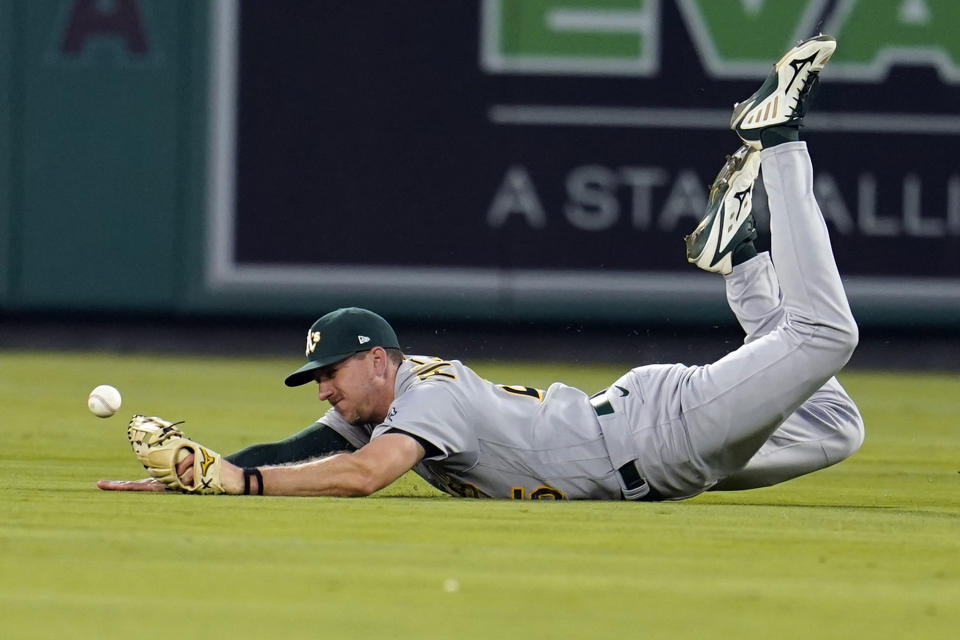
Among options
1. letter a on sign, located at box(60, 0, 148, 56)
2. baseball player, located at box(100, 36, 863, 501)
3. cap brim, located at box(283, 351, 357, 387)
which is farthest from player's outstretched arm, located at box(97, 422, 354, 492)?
letter a on sign, located at box(60, 0, 148, 56)

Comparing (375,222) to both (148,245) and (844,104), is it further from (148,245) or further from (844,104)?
(844,104)

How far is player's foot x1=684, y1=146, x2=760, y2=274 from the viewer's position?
20.2 feet

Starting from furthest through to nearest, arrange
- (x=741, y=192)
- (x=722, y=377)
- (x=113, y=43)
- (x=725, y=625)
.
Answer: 1. (x=113, y=43)
2. (x=741, y=192)
3. (x=722, y=377)
4. (x=725, y=625)

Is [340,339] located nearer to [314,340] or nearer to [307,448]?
[314,340]

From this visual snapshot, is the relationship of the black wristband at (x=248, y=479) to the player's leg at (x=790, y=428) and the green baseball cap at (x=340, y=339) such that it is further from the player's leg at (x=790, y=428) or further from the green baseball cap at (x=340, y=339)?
the player's leg at (x=790, y=428)

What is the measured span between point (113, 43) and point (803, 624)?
11.3m

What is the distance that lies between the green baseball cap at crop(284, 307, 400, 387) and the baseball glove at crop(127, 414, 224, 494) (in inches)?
14.0

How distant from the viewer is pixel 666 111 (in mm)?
13859

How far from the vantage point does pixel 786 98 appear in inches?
226

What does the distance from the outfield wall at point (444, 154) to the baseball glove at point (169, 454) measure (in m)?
8.44

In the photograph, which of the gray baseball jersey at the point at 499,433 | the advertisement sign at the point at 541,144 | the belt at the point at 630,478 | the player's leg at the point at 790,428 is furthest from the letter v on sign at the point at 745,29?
the gray baseball jersey at the point at 499,433

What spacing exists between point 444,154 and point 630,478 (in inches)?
333

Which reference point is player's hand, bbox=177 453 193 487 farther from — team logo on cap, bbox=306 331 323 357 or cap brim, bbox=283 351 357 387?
team logo on cap, bbox=306 331 323 357

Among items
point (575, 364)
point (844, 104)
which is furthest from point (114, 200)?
point (844, 104)
